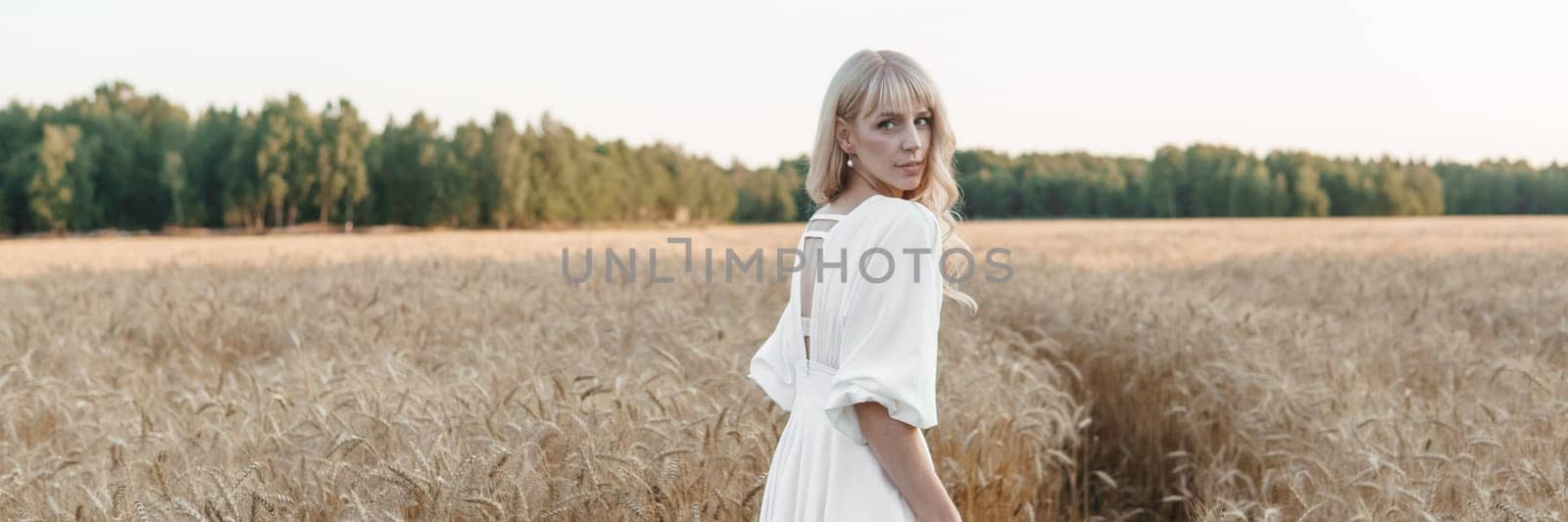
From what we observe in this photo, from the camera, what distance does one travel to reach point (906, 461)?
155 cm

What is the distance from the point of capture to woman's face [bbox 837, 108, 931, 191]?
160 cm

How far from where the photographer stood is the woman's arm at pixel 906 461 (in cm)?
154

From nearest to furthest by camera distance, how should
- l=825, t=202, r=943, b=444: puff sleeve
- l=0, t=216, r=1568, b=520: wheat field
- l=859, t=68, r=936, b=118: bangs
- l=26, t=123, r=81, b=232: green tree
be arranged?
l=825, t=202, r=943, b=444: puff sleeve < l=859, t=68, r=936, b=118: bangs < l=0, t=216, r=1568, b=520: wheat field < l=26, t=123, r=81, b=232: green tree

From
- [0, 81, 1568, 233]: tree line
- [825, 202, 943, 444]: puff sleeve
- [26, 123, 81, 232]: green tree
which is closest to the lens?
[825, 202, 943, 444]: puff sleeve

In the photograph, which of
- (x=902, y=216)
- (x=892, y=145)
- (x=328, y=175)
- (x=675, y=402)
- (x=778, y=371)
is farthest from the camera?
(x=328, y=175)

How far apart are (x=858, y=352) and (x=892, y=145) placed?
1.09ft

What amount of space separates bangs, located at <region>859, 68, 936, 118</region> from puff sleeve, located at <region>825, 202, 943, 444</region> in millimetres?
170

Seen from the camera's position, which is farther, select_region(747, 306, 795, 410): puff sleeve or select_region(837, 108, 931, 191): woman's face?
select_region(747, 306, 795, 410): puff sleeve

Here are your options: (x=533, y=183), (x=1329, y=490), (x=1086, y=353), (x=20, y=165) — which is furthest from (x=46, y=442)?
(x=20, y=165)

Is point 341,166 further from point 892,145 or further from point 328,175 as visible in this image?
point 892,145

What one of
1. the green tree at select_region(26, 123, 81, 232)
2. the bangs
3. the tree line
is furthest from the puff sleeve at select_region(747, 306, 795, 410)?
the green tree at select_region(26, 123, 81, 232)

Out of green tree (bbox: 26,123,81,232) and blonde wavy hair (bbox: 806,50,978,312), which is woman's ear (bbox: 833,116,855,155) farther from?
green tree (bbox: 26,123,81,232)

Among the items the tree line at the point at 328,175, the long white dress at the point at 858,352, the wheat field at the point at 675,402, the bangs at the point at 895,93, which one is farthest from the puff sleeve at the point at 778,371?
the tree line at the point at 328,175

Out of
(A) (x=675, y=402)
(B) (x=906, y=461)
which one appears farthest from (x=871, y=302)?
(A) (x=675, y=402)
